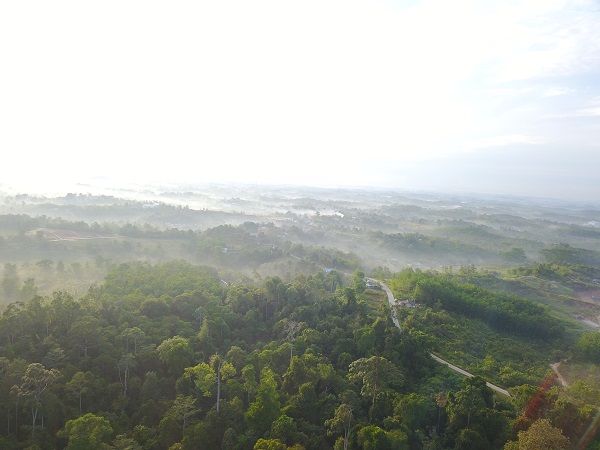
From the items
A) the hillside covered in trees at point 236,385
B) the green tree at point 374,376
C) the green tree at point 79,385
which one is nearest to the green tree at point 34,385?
the hillside covered in trees at point 236,385

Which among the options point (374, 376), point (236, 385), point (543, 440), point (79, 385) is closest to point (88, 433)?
point (79, 385)

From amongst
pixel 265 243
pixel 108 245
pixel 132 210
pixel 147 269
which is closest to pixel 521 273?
pixel 265 243

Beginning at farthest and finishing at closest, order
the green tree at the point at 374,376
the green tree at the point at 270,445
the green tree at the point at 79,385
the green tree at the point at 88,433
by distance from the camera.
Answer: the green tree at the point at 374,376 → the green tree at the point at 79,385 → the green tree at the point at 88,433 → the green tree at the point at 270,445

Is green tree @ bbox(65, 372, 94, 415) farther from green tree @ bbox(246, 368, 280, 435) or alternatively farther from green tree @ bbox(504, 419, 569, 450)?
green tree @ bbox(504, 419, 569, 450)

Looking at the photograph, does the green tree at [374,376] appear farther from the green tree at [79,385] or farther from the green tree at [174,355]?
the green tree at [79,385]

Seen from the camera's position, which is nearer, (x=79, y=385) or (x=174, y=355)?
(x=79, y=385)

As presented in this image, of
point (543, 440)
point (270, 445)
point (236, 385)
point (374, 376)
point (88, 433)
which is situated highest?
point (543, 440)

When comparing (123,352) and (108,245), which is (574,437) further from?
(108,245)

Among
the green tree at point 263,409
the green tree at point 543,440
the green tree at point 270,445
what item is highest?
the green tree at point 543,440

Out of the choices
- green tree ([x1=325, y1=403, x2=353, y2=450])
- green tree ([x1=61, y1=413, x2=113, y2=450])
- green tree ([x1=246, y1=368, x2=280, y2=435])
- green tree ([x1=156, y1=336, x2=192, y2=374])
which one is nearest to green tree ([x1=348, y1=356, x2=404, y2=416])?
green tree ([x1=325, y1=403, x2=353, y2=450])

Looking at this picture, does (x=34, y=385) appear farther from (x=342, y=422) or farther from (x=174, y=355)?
(x=342, y=422)

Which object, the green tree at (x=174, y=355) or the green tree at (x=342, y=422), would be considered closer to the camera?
the green tree at (x=342, y=422)
